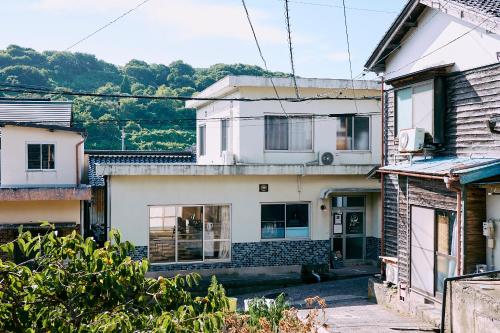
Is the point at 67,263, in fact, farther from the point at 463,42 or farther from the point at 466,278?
the point at 463,42

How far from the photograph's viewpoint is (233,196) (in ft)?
58.5

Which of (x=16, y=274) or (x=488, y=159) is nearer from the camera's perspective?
(x=16, y=274)

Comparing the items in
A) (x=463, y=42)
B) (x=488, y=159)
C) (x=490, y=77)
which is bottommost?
(x=488, y=159)

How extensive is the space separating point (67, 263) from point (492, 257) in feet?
28.2

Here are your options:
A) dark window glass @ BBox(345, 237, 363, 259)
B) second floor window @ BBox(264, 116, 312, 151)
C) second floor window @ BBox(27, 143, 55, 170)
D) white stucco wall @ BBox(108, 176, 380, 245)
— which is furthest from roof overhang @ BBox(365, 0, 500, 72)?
second floor window @ BBox(27, 143, 55, 170)

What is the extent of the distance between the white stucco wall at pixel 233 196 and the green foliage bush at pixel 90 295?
12.6m

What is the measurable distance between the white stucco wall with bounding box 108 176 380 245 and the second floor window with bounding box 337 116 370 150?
1537 millimetres

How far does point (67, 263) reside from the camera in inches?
173

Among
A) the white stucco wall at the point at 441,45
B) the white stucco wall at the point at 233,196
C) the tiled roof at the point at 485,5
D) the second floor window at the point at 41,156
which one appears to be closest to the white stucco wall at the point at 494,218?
the white stucco wall at the point at 441,45

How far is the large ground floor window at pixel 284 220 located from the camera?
719 inches

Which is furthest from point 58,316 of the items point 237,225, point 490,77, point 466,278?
point 237,225

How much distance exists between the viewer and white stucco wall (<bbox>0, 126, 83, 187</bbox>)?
1762cm

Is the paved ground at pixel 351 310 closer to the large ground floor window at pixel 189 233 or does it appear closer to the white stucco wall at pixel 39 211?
the large ground floor window at pixel 189 233

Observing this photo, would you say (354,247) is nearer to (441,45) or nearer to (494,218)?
(441,45)
